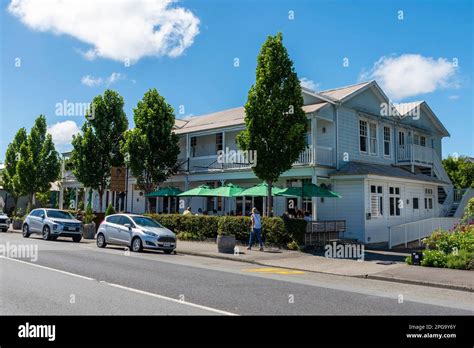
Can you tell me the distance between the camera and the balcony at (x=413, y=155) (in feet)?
89.4

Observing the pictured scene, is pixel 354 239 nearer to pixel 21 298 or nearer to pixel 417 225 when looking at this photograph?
pixel 417 225

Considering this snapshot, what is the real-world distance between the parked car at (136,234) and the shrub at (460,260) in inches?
379

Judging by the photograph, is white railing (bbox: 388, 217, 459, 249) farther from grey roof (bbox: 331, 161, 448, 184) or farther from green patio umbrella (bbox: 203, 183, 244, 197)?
green patio umbrella (bbox: 203, 183, 244, 197)

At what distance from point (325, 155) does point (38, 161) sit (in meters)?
25.8

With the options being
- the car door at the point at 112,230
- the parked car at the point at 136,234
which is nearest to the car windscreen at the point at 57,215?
the parked car at the point at 136,234

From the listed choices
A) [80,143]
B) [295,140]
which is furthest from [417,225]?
[80,143]

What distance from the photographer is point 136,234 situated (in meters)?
16.8

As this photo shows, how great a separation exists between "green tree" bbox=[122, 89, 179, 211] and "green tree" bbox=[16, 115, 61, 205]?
14043mm

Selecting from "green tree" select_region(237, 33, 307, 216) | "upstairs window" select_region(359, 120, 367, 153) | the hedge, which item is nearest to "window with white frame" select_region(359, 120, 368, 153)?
"upstairs window" select_region(359, 120, 367, 153)

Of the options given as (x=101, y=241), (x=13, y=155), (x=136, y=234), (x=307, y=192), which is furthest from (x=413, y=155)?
(x=13, y=155)

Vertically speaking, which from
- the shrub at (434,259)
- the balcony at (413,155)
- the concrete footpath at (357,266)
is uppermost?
the balcony at (413,155)

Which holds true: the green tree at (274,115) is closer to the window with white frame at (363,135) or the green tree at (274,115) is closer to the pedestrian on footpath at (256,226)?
the pedestrian on footpath at (256,226)

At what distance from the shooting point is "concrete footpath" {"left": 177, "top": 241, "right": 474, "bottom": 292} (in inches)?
439
